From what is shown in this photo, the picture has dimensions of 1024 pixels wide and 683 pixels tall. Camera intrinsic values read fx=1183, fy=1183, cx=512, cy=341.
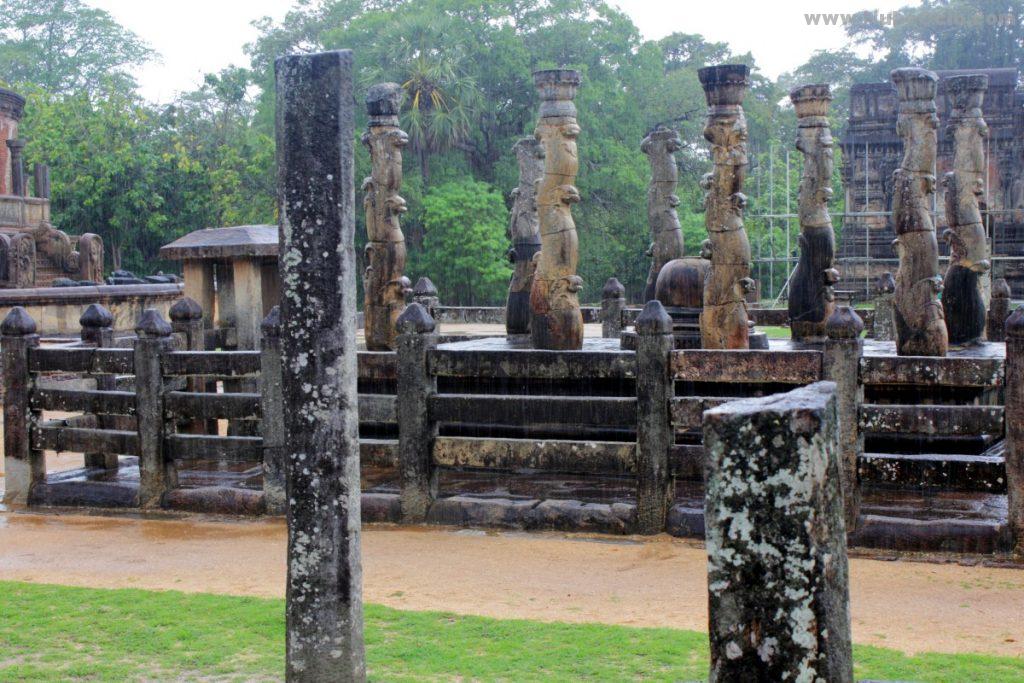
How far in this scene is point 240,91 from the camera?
37.9m

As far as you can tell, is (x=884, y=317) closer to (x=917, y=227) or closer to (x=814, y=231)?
(x=814, y=231)

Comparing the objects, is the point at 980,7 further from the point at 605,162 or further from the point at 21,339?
the point at 21,339

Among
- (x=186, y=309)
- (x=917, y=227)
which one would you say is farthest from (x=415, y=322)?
(x=917, y=227)

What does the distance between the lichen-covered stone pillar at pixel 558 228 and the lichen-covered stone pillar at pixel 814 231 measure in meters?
2.73

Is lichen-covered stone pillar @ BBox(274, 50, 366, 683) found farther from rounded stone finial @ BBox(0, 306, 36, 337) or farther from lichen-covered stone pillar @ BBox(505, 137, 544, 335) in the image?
lichen-covered stone pillar @ BBox(505, 137, 544, 335)

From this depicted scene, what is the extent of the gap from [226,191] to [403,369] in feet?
98.6

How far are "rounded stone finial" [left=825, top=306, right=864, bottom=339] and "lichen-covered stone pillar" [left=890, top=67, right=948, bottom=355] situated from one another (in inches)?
80.9

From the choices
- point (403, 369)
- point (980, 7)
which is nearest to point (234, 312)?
point (403, 369)

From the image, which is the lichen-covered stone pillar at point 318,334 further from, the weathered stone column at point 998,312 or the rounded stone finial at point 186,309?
the weathered stone column at point 998,312

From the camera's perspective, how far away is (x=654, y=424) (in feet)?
27.9

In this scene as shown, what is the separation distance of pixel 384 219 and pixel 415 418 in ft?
10.1

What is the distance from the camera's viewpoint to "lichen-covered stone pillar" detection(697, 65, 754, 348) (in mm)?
9828

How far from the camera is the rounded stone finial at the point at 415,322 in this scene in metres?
9.08

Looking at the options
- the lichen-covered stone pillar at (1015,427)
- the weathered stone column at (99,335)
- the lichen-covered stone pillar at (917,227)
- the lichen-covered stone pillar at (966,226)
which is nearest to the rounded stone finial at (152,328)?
the weathered stone column at (99,335)
